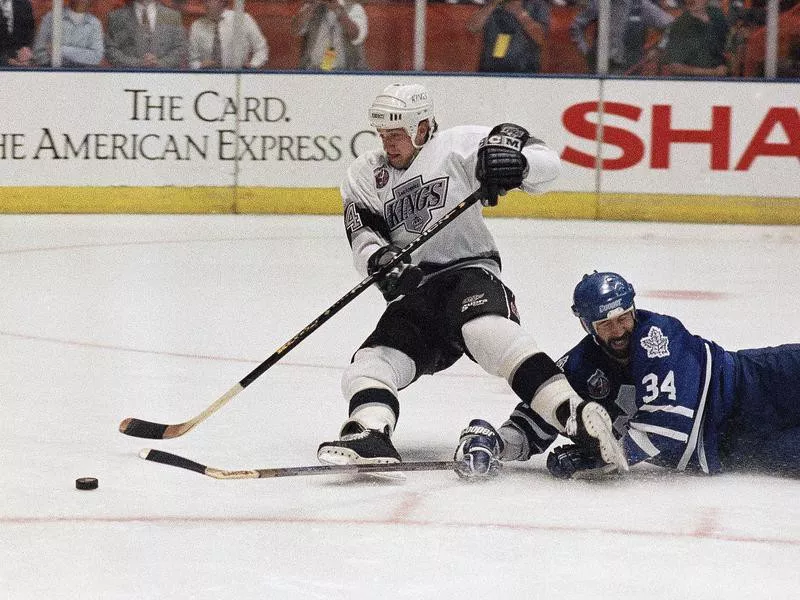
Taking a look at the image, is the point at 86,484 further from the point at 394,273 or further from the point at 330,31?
the point at 330,31

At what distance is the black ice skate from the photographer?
3627mm

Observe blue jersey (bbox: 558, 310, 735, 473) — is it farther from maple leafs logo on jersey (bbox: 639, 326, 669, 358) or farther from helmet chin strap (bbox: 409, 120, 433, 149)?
helmet chin strap (bbox: 409, 120, 433, 149)

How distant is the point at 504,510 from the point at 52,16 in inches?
261

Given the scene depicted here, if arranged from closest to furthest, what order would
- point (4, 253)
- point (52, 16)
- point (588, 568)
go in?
point (588, 568), point (4, 253), point (52, 16)

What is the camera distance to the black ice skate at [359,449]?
363cm

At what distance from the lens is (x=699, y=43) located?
9.55 metres

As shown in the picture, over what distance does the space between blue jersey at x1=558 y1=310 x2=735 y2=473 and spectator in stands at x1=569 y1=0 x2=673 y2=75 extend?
6.06m

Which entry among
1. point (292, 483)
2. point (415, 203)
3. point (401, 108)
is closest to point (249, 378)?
point (292, 483)

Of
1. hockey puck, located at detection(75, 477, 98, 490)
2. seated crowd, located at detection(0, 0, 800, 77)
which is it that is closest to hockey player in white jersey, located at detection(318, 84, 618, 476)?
hockey puck, located at detection(75, 477, 98, 490)

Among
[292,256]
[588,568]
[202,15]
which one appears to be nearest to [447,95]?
[202,15]

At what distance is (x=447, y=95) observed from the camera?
961 centimetres

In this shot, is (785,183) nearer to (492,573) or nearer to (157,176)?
(157,176)

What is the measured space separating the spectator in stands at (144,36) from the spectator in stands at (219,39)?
0.09 m

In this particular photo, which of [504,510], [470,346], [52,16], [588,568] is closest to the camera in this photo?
[588,568]
